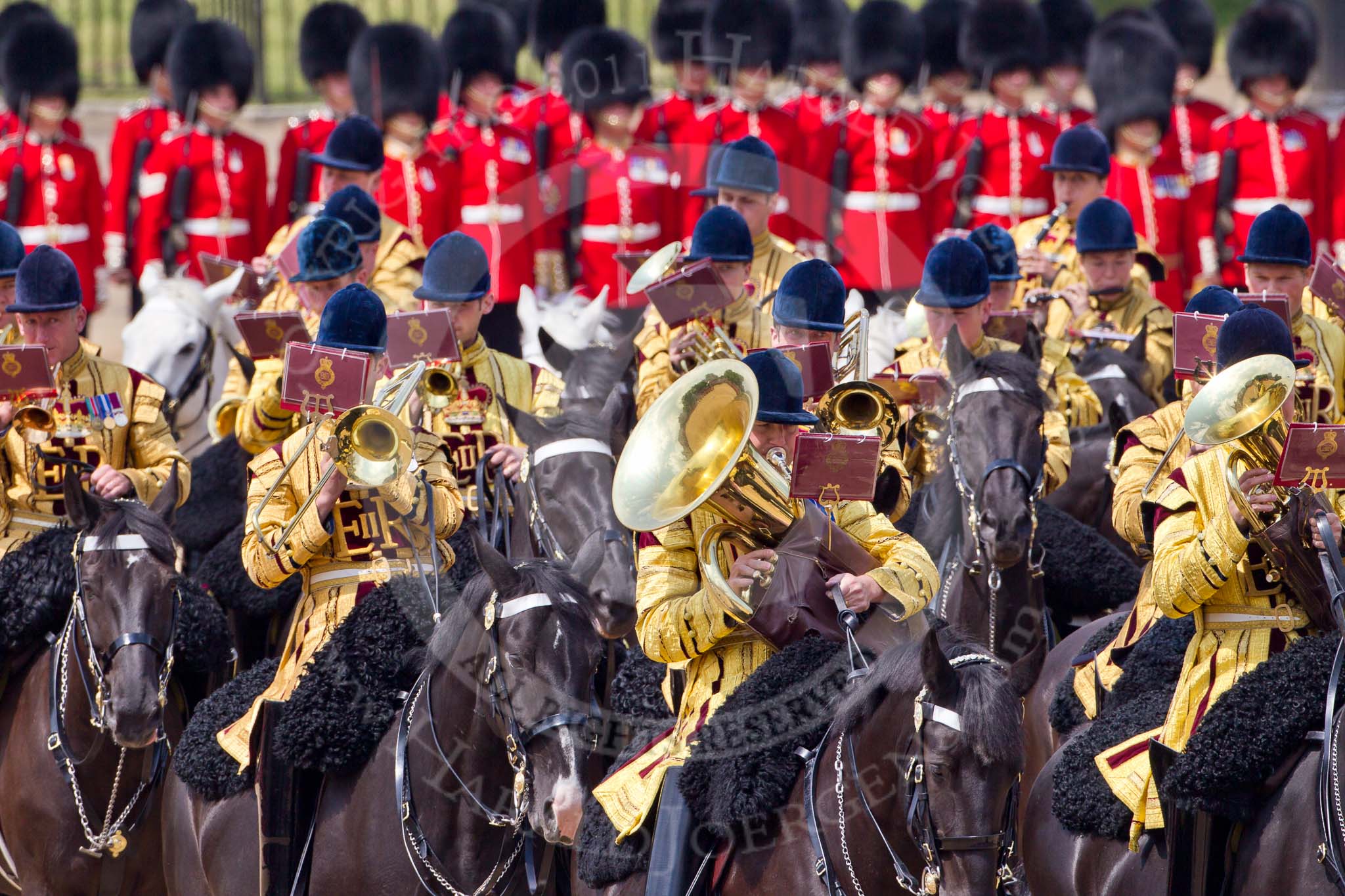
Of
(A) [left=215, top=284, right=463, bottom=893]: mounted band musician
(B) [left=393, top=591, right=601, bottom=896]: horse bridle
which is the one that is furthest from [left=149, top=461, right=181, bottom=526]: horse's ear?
(B) [left=393, top=591, right=601, bottom=896]: horse bridle

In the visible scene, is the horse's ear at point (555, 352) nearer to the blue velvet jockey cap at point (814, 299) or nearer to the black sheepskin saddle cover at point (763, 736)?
the blue velvet jockey cap at point (814, 299)

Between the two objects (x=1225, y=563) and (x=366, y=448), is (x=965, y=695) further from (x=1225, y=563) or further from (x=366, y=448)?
(x=366, y=448)

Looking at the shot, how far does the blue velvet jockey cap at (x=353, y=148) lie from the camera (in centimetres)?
1094

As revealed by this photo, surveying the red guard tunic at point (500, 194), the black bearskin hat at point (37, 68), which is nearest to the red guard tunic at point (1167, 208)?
the red guard tunic at point (500, 194)

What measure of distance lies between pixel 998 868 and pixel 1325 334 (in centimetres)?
356

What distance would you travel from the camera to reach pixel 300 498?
6406mm

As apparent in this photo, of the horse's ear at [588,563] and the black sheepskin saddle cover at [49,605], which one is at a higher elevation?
the horse's ear at [588,563]

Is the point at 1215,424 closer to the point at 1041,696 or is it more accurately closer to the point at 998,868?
the point at 998,868

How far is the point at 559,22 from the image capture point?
49.1 ft

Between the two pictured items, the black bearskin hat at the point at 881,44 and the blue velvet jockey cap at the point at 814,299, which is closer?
the blue velvet jockey cap at the point at 814,299

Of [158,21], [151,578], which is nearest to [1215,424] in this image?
[151,578]

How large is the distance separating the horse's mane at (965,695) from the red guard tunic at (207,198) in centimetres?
888

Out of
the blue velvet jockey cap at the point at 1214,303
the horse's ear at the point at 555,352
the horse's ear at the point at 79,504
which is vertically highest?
the blue velvet jockey cap at the point at 1214,303

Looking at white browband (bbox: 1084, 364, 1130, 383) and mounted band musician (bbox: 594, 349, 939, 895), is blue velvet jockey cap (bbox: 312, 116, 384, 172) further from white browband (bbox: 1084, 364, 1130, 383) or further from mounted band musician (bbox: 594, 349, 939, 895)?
mounted band musician (bbox: 594, 349, 939, 895)
